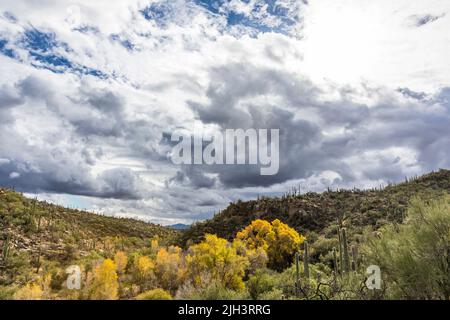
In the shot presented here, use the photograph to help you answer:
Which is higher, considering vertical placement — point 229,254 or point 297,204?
point 297,204

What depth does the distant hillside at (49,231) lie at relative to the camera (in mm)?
42875

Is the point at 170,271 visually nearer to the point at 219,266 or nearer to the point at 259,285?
the point at 219,266

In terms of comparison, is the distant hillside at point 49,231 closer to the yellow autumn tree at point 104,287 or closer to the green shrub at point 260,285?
the yellow autumn tree at point 104,287

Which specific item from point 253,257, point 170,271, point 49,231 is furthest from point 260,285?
point 49,231

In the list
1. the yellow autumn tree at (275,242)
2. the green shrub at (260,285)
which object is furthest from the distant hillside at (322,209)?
the green shrub at (260,285)

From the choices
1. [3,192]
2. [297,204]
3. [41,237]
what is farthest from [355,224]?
[3,192]

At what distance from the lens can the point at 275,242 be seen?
41531mm

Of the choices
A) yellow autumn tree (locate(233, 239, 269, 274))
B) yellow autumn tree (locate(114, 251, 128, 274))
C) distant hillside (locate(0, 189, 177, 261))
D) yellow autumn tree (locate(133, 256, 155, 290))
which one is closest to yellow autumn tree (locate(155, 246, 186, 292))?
yellow autumn tree (locate(133, 256, 155, 290))

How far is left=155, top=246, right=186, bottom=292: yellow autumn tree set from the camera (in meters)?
25.6

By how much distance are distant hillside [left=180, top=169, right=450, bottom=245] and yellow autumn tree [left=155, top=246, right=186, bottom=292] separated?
76.2 feet

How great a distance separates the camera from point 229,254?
85.9 ft

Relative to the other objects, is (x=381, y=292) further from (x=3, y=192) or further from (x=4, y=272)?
(x=3, y=192)

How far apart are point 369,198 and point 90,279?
47475 millimetres

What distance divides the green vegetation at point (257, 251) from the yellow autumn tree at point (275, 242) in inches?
4.4
